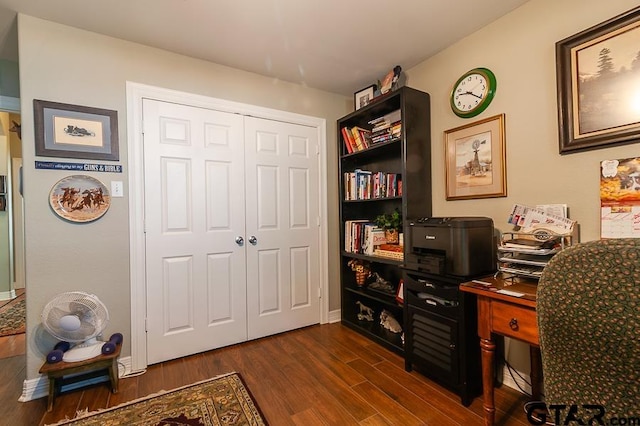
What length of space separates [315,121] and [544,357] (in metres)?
2.59

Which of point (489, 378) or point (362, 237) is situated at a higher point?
point (362, 237)

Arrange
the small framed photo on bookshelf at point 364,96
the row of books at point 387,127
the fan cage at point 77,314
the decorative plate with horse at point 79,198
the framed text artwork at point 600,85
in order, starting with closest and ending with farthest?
the framed text artwork at point 600,85
the fan cage at point 77,314
the decorative plate with horse at point 79,198
the row of books at point 387,127
the small framed photo on bookshelf at point 364,96

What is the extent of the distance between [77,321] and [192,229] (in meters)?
0.89

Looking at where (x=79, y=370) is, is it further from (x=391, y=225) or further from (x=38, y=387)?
(x=391, y=225)

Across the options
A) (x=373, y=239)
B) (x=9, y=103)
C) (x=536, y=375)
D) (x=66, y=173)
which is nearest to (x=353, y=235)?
(x=373, y=239)

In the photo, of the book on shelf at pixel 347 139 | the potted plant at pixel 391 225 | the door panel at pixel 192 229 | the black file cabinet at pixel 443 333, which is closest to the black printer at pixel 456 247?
the black file cabinet at pixel 443 333

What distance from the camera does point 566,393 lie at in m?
0.73

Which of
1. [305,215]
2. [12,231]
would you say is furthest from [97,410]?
[12,231]

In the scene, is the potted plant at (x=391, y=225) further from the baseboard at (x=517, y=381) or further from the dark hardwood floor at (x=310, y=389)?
the baseboard at (x=517, y=381)

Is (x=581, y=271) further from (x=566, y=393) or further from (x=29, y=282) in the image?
(x=29, y=282)

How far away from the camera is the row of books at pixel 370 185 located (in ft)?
8.23

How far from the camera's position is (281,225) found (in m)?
2.74

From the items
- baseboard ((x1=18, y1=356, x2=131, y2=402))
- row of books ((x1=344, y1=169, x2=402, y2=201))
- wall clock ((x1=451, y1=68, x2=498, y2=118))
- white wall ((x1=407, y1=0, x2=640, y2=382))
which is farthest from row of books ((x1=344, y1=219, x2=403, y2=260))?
baseboard ((x1=18, y1=356, x2=131, y2=402))

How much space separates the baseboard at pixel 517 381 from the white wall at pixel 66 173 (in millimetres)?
2577
